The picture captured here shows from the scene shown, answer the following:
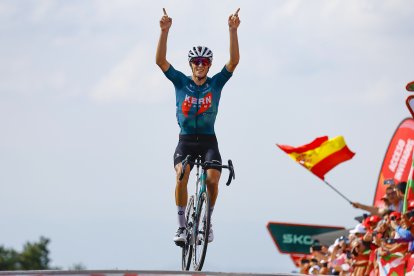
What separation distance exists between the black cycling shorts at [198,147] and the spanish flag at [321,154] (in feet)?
28.0

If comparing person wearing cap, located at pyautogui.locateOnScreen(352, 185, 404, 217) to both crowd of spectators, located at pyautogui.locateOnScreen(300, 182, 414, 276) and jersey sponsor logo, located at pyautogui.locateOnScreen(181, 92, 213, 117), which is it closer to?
crowd of spectators, located at pyautogui.locateOnScreen(300, 182, 414, 276)

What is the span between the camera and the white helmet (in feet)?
49.7

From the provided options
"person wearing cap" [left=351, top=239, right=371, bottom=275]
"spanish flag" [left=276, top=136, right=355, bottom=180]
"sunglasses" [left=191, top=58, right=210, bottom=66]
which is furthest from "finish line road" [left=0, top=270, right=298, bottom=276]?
"spanish flag" [left=276, top=136, right=355, bottom=180]

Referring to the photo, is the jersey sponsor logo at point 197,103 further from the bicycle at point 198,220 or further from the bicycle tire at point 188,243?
the bicycle tire at point 188,243

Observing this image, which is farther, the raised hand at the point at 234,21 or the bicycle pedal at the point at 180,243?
the bicycle pedal at the point at 180,243

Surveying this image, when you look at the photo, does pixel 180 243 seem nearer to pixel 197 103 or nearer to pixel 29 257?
pixel 197 103

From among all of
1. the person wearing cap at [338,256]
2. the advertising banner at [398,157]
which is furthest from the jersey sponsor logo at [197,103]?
the advertising banner at [398,157]

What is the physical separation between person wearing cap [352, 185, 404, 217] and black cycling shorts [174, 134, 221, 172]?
15.9ft

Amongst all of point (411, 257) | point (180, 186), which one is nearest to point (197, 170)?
point (180, 186)

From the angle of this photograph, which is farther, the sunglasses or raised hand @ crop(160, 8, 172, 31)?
the sunglasses

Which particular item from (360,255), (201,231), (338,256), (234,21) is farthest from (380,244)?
(234,21)

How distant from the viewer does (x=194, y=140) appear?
1512cm

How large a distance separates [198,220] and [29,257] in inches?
3146

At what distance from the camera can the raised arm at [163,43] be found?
49.1ft
